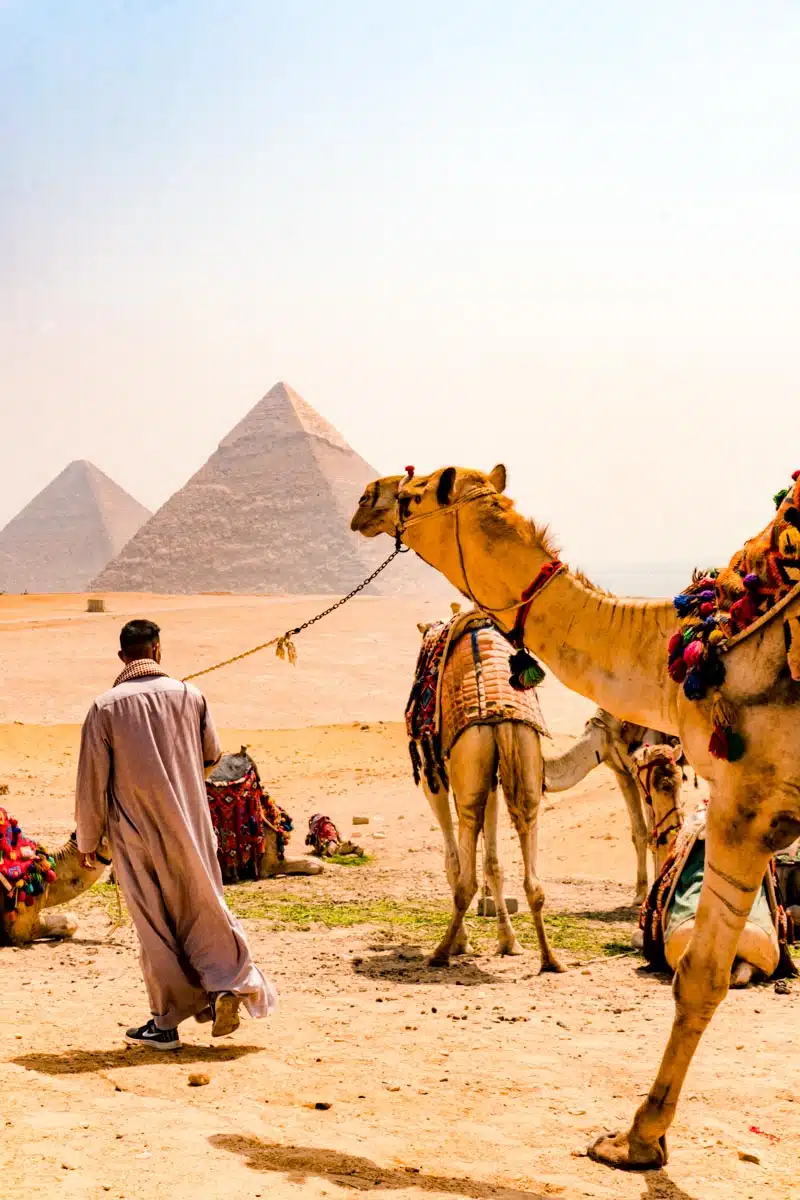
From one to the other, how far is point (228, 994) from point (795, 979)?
3486 mm

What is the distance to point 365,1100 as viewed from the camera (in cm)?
526

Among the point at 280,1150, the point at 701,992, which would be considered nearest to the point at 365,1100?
the point at 280,1150

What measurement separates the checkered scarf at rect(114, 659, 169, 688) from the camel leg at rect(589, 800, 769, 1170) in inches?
115

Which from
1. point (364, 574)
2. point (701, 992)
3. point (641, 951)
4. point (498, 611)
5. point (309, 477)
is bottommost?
point (641, 951)

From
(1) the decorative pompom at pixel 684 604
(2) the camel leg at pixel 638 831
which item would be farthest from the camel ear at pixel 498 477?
(2) the camel leg at pixel 638 831

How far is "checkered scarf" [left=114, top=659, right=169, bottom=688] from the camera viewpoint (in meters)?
6.24

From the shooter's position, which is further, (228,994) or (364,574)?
(364,574)

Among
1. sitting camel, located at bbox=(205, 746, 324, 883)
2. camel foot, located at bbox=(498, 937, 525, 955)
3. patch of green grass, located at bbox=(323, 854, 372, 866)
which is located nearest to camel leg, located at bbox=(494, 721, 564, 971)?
camel foot, located at bbox=(498, 937, 525, 955)

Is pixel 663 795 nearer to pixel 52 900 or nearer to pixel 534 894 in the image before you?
pixel 534 894

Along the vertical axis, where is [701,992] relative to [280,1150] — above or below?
above

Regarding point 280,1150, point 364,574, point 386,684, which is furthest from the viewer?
point 364,574

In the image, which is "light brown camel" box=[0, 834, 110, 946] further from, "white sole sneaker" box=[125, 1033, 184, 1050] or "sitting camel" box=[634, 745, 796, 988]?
"sitting camel" box=[634, 745, 796, 988]

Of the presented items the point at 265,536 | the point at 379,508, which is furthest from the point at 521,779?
the point at 265,536

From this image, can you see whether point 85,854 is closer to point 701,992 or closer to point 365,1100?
point 365,1100
